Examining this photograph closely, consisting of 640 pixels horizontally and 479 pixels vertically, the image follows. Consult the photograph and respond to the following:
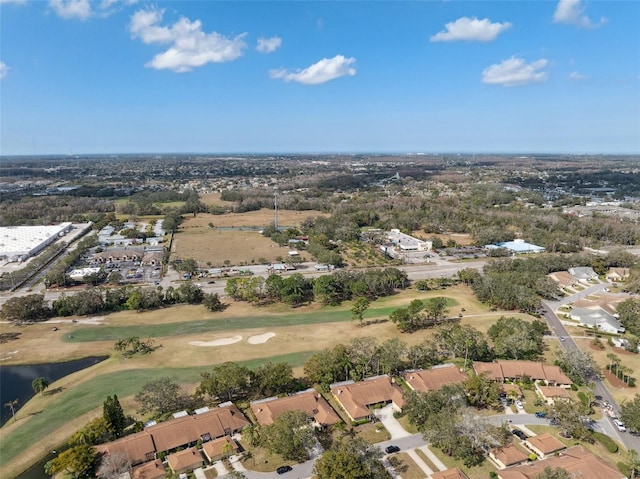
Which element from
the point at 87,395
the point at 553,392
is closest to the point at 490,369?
the point at 553,392

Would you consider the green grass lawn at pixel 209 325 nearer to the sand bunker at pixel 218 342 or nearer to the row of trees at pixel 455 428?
the sand bunker at pixel 218 342

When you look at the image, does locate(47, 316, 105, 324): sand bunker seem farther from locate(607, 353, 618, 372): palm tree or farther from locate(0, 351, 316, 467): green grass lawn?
locate(607, 353, 618, 372): palm tree

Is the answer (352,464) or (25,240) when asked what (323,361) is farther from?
(25,240)

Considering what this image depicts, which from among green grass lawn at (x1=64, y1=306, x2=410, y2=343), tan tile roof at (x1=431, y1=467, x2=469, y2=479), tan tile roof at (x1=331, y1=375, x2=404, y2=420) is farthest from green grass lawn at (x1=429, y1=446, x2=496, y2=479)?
green grass lawn at (x1=64, y1=306, x2=410, y2=343)

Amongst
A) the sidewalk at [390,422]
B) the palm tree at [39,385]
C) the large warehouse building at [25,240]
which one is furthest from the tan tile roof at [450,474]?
the large warehouse building at [25,240]

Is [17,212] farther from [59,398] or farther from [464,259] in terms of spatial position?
[464,259]
